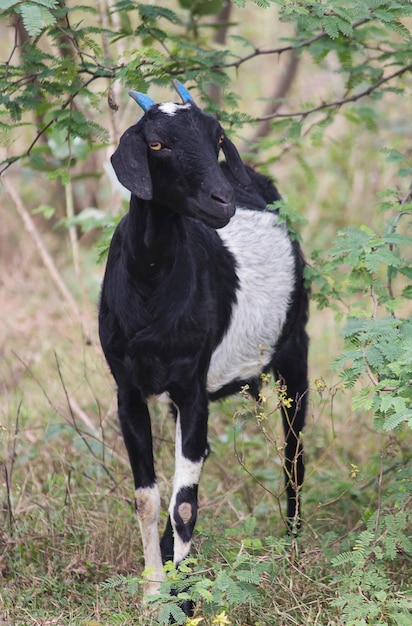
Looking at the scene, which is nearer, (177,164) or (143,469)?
(177,164)

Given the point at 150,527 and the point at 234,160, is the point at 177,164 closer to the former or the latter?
the point at 234,160

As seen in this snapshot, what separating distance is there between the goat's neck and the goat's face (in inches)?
2.9

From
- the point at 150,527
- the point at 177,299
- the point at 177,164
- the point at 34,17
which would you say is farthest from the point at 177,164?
the point at 150,527

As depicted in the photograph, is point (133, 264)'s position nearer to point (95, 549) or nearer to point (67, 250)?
point (95, 549)

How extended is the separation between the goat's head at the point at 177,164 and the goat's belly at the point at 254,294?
2.98ft

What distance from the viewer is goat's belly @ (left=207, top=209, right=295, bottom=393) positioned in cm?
433

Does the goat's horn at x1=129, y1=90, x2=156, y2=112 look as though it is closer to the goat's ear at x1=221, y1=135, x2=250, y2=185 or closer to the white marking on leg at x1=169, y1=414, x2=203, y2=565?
the goat's ear at x1=221, y1=135, x2=250, y2=185

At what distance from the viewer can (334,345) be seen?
23.2 ft

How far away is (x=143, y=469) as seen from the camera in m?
4.00

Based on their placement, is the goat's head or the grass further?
the grass

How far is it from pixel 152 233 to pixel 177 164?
33 centimetres

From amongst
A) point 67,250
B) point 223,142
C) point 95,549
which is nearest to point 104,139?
point 223,142

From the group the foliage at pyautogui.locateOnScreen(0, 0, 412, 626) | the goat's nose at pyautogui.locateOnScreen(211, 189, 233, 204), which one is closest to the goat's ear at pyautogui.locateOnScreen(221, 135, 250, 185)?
the foliage at pyautogui.locateOnScreen(0, 0, 412, 626)

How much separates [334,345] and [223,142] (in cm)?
343
